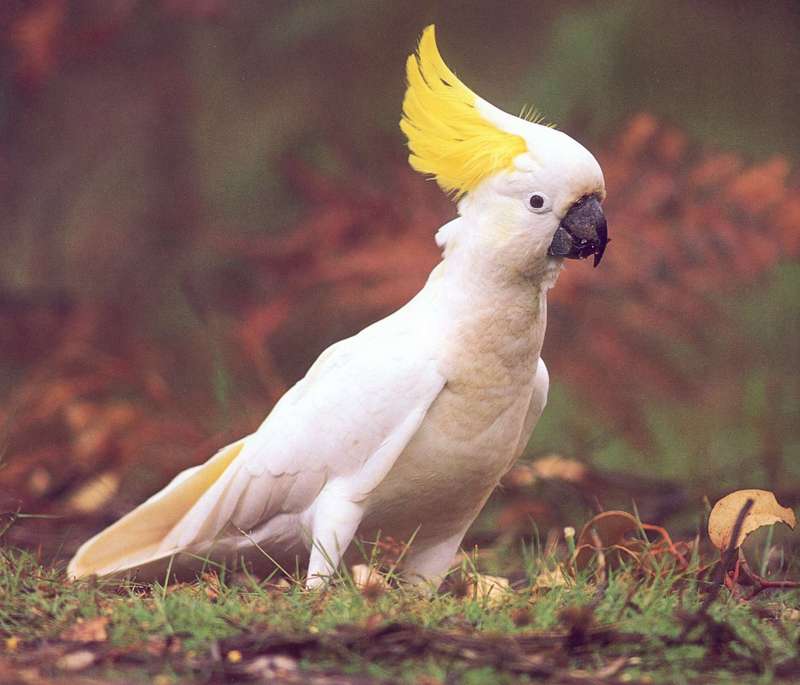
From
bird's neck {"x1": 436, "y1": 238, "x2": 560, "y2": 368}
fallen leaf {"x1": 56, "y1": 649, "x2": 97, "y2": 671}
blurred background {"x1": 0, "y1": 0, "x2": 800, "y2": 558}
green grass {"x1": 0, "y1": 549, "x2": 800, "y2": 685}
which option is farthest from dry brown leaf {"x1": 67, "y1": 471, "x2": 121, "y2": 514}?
fallen leaf {"x1": 56, "y1": 649, "x2": 97, "y2": 671}

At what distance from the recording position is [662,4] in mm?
6848

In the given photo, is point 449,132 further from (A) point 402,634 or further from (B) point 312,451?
(A) point 402,634

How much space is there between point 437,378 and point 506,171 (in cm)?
58

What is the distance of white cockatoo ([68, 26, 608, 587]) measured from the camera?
3131 millimetres

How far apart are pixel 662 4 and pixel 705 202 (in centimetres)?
163

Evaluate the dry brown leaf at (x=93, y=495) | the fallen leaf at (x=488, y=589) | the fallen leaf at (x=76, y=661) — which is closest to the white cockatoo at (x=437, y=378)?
the fallen leaf at (x=488, y=589)

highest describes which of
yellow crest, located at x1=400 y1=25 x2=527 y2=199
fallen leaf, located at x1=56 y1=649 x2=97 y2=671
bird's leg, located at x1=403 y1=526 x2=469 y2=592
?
yellow crest, located at x1=400 y1=25 x2=527 y2=199

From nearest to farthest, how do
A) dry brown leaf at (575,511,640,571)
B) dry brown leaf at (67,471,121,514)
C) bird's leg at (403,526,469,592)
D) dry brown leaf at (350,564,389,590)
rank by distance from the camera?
dry brown leaf at (350,564,389,590), dry brown leaf at (575,511,640,571), bird's leg at (403,526,469,592), dry brown leaf at (67,471,121,514)

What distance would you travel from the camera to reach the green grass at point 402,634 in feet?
7.64

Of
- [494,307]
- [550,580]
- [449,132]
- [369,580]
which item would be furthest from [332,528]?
[449,132]

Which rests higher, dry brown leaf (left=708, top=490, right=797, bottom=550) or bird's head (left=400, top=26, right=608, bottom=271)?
bird's head (left=400, top=26, right=608, bottom=271)

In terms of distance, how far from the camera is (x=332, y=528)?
3.24 metres

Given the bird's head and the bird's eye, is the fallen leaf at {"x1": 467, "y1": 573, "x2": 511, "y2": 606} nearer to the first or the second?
the bird's head

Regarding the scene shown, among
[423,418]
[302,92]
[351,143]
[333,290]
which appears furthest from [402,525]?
[302,92]
